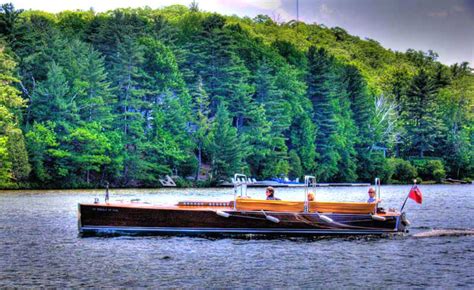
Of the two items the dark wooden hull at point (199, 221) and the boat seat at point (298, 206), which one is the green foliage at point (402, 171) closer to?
the boat seat at point (298, 206)

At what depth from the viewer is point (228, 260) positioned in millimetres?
31453

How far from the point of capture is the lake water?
2725cm

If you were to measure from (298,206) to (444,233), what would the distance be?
337 inches

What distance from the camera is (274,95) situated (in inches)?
4264

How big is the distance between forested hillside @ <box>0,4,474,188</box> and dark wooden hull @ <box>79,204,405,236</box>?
40035mm

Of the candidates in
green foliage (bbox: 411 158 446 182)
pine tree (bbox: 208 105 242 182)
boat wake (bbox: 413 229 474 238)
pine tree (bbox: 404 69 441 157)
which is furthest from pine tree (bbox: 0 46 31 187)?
pine tree (bbox: 404 69 441 157)

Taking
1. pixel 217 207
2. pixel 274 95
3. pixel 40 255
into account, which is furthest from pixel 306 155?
pixel 40 255

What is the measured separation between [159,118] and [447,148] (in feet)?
181

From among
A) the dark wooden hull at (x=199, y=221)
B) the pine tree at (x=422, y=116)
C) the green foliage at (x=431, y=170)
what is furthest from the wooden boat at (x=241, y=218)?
the pine tree at (x=422, y=116)

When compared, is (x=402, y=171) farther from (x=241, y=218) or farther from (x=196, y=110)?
(x=241, y=218)

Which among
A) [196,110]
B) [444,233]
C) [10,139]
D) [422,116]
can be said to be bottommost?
[444,233]

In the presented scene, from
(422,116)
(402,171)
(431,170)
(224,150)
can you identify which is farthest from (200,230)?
(422,116)

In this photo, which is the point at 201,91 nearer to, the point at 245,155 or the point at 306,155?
the point at 245,155

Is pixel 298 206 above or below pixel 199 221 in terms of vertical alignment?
above
